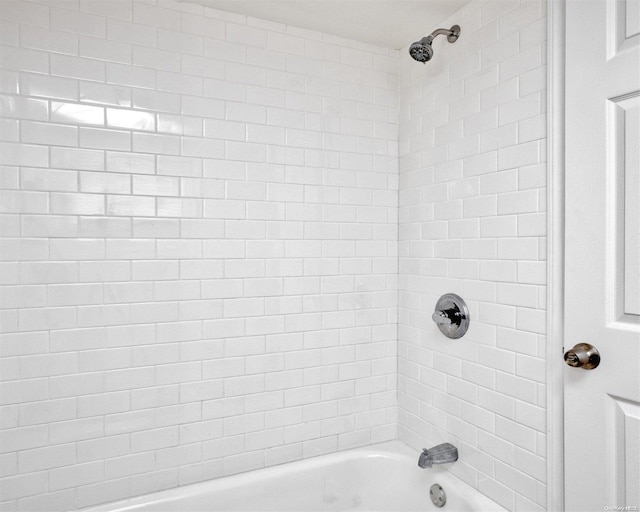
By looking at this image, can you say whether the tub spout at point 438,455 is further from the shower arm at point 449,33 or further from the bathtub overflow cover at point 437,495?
the shower arm at point 449,33

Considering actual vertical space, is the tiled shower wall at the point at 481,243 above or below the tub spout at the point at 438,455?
above

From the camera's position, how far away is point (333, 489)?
1.92 metres

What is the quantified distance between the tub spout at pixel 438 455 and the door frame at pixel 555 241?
1.33 feet

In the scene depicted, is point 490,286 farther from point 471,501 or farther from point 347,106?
point 347,106

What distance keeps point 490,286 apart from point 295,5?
1.32 meters

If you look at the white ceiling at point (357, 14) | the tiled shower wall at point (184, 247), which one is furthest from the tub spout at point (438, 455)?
the white ceiling at point (357, 14)

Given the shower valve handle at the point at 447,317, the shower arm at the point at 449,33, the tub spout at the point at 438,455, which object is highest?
the shower arm at the point at 449,33

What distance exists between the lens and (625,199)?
1205mm

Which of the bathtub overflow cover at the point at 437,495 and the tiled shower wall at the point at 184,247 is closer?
the tiled shower wall at the point at 184,247

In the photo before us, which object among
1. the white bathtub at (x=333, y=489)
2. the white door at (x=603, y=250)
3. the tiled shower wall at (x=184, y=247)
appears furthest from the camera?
the white bathtub at (x=333, y=489)

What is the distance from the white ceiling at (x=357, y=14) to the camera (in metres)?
1.74

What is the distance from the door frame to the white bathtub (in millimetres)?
350

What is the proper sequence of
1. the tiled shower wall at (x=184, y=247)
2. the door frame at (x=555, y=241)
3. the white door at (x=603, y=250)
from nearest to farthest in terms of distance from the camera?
the white door at (x=603, y=250)
the door frame at (x=555, y=241)
the tiled shower wall at (x=184, y=247)

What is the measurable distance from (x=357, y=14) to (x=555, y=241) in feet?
3.89
